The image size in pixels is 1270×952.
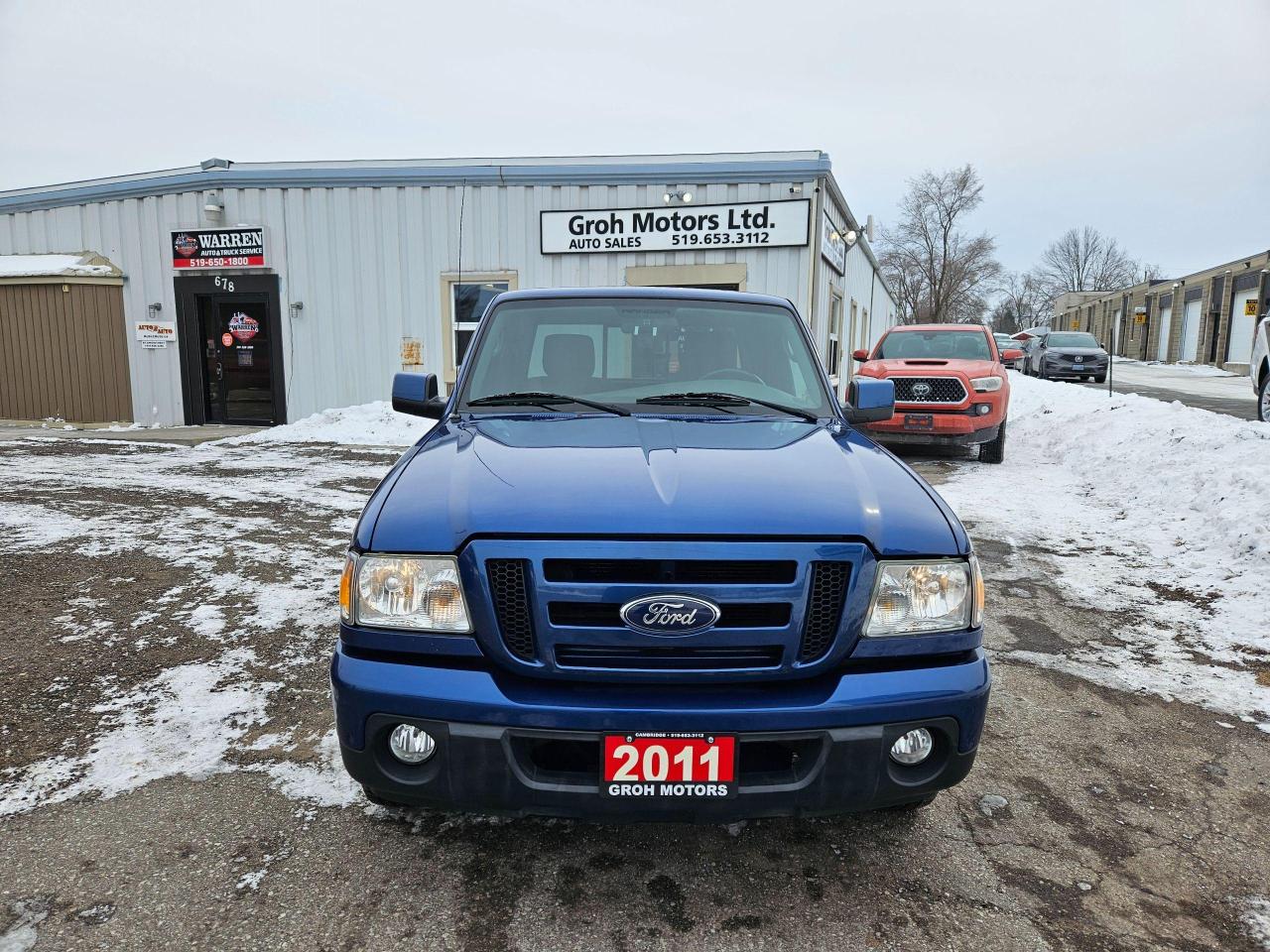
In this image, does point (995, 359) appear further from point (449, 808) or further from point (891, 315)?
point (891, 315)

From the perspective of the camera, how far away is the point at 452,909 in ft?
6.91

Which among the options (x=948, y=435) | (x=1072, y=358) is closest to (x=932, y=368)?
(x=948, y=435)

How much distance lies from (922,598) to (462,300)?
12.1 metres

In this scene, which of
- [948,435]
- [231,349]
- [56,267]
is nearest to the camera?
[948,435]

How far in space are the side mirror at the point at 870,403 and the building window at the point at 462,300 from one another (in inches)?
400

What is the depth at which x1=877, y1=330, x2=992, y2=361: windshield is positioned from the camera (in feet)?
35.5

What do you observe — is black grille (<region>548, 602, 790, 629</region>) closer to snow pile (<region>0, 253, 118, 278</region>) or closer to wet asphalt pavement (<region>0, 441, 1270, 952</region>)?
wet asphalt pavement (<region>0, 441, 1270, 952</region>)

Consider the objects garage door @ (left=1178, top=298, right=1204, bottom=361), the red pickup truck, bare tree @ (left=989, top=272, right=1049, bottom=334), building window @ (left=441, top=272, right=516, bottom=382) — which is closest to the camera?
the red pickup truck

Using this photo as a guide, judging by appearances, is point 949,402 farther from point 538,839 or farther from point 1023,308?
point 1023,308

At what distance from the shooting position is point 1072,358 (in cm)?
2664

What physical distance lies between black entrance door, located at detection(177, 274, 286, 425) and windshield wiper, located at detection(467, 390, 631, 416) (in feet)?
38.8

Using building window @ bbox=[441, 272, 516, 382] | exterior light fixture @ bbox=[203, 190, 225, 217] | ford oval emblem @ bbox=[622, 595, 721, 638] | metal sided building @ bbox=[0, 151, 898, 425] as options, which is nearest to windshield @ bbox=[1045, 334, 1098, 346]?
metal sided building @ bbox=[0, 151, 898, 425]

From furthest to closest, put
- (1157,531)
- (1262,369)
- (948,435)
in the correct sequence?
(1262,369) < (948,435) < (1157,531)

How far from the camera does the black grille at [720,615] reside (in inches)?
77.5
